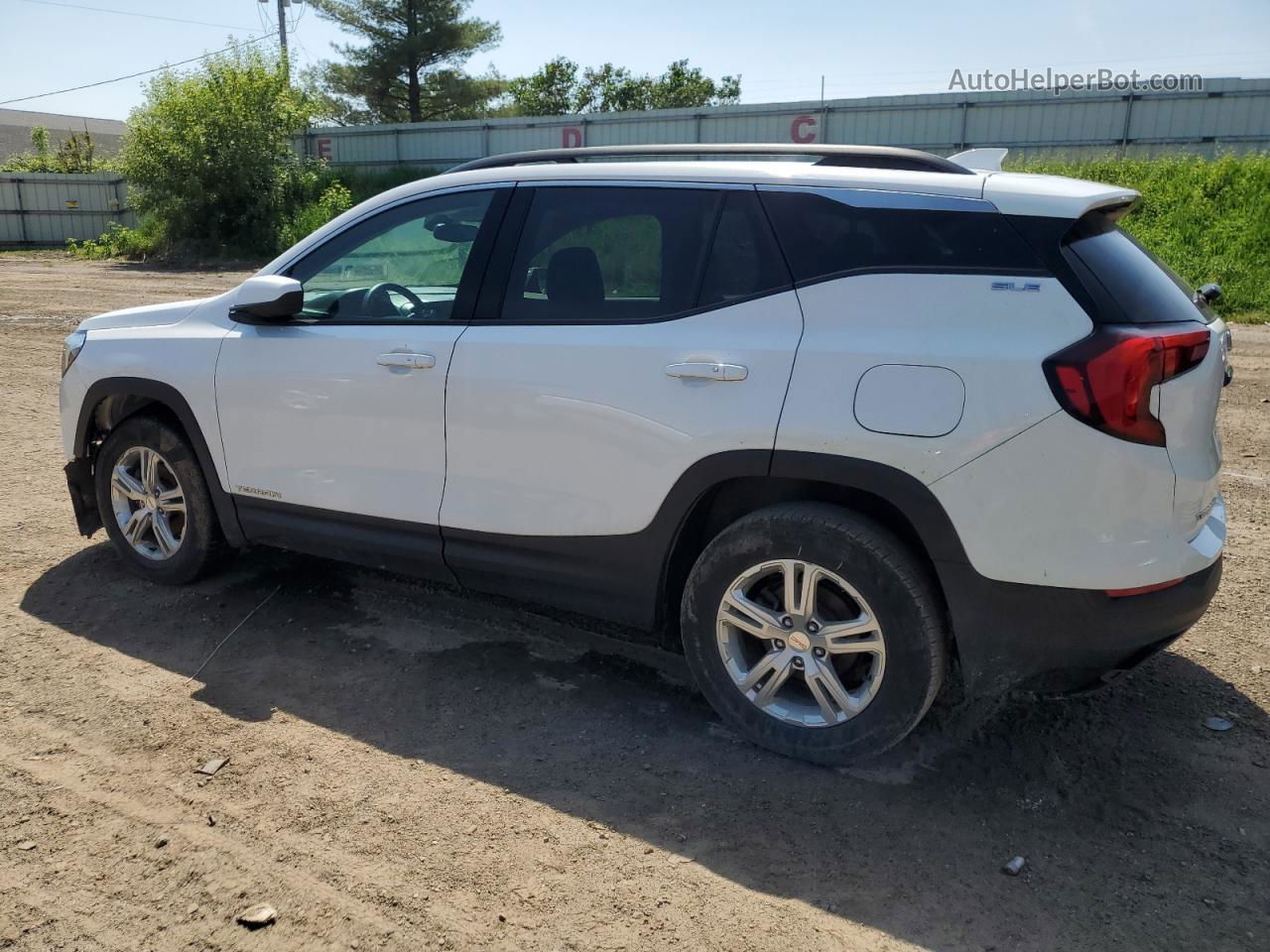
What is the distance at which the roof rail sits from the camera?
3360 millimetres

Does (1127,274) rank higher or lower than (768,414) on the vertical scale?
higher

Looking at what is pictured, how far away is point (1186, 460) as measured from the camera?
9.64 feet

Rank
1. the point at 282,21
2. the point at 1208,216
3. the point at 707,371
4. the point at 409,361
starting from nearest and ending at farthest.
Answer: the point at 707,371 → the point at 409,361 → the point at 1208,216 → the point at 282,21

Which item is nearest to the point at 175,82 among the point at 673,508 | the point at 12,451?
the point at 12,451

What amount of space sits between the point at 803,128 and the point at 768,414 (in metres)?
22.9

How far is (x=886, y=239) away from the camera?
3178 millimetres

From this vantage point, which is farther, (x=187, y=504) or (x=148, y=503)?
(x=148, y=503)

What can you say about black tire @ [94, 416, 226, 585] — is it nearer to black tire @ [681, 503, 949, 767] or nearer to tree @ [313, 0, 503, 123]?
black tire @ [681, 503, 949, 767]

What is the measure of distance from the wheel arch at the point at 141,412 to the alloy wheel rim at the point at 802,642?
2441mm

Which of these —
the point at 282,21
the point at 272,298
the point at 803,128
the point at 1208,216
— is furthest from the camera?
the point at 282,21

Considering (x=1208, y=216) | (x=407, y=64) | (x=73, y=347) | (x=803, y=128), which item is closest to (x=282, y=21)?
(x=407, y=64)

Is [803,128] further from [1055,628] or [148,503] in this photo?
[1055,628]

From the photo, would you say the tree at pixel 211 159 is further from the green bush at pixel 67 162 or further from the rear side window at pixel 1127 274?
the rear side window at pixel 1127 274

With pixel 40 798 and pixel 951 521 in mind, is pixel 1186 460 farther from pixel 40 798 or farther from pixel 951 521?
pixel 40 798
